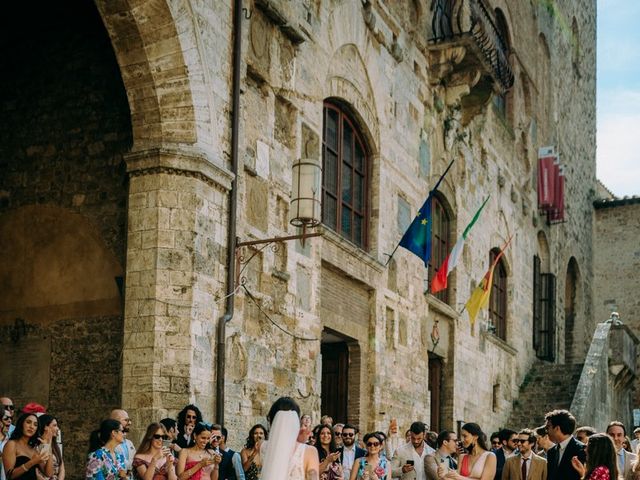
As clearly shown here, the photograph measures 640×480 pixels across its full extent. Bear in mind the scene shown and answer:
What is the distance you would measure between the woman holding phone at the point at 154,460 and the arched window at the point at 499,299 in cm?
1589

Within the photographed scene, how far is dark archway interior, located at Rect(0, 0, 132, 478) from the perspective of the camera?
1305 centimetres

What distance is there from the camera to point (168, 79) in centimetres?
1241

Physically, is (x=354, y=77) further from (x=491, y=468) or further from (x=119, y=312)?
(x=491, y=468)

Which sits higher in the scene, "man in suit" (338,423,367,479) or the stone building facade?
the stone building facade

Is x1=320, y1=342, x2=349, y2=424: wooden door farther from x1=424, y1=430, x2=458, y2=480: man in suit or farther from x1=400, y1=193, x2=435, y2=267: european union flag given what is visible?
x1=424, y1=430, x2=458, y2=480: man in suit

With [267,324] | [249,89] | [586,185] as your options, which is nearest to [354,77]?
[249,89]

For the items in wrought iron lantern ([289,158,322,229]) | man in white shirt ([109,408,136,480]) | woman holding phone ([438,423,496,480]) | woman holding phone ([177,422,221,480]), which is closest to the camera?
woman holding phone ([438,423,496,480])

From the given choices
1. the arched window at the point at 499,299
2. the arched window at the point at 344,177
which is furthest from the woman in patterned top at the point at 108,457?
the arched window at the point at 499,299

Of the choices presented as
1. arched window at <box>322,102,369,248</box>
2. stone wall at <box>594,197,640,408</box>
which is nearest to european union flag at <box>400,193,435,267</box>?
arched window at <box>322,102,369,248</box>

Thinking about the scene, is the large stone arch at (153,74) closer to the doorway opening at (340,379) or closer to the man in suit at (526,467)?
the man in suit at (526,467)

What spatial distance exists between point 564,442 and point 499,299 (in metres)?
16.9

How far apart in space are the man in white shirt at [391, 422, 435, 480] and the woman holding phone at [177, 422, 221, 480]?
2.89 m

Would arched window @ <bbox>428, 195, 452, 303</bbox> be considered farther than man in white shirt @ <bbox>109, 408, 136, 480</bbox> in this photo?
Yes

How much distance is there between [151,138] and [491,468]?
211 inches
